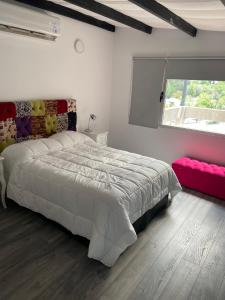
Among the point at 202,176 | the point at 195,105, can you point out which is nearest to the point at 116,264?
the point at 202,176

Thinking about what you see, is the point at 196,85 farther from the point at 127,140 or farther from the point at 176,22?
the point at 127,140

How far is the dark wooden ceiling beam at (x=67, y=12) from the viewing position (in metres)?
2.94

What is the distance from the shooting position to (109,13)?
119 inches

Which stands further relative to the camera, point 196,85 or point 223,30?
point 196,85

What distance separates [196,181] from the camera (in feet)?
11.5

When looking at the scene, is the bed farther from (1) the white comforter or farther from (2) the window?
(2) the window

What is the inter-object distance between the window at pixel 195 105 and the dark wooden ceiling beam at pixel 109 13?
953 mm

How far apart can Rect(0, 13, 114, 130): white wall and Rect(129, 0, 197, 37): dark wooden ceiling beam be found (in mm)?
1537

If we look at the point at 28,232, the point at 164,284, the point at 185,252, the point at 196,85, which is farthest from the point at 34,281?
the point at 196,85

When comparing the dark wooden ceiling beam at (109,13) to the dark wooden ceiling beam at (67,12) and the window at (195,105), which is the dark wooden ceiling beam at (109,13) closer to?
the dark wooden ceiling beam at (67,12)

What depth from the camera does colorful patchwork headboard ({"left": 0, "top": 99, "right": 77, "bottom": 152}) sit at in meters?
2.98

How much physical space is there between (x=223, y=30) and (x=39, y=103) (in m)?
2.66

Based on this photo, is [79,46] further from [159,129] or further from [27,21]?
[159,129]

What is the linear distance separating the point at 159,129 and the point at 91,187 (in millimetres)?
2354
